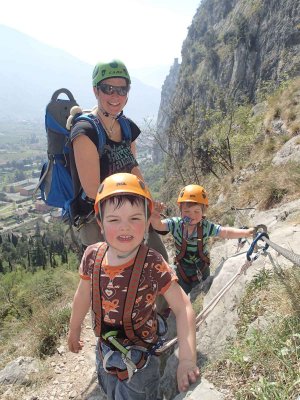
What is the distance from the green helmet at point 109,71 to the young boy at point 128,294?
3.99 ft

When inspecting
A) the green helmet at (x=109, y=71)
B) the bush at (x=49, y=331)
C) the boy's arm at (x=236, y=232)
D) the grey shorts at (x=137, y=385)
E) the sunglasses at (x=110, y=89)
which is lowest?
the bush at (x=49, y=331)

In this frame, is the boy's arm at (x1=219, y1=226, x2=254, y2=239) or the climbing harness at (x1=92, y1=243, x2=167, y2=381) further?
the boy's arm at (x1=219, y1=226, x2=254, y2=239)

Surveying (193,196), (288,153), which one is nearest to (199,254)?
(193,196)

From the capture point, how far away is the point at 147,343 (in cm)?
255

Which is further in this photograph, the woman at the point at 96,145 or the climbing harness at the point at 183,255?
the climbing harness at the point at 183,255

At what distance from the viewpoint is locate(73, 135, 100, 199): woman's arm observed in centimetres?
296

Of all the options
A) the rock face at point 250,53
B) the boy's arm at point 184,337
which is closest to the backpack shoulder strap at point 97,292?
the boy's arm at point 184,337

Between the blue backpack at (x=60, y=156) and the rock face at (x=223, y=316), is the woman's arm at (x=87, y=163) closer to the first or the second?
the blue backpack at (x=60, y=156)

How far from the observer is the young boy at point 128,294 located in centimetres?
223

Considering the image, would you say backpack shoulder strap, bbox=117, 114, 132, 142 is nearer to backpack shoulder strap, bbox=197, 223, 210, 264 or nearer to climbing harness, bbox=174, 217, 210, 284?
climbing harness, bbox=174, 217, 210, 284

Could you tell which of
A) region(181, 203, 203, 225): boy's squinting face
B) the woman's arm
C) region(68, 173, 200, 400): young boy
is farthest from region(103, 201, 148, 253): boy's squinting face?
region(181, 203, 203, 225): boy's squinting face

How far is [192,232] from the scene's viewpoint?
4.29 metres

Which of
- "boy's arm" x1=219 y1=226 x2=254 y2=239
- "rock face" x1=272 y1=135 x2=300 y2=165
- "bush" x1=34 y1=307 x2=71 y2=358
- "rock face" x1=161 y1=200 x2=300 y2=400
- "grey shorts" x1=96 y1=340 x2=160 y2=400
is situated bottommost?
"bush" x1=34 y1=307 x2=71 y2=358

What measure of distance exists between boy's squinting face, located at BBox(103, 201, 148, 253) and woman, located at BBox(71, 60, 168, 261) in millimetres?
822
